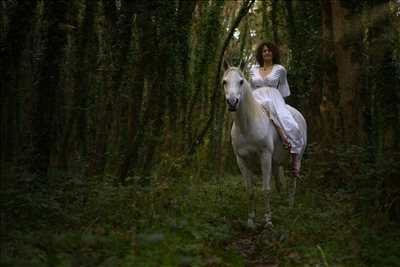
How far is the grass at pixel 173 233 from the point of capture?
15.4 ft

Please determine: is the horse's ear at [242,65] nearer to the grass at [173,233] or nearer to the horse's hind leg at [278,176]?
the grass at [173,233]

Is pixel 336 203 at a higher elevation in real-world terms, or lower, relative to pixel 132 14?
lower

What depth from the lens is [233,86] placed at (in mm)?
6965

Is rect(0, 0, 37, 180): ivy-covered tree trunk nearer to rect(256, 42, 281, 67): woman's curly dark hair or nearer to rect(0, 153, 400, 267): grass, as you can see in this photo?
rect(0, 153, 400, 267): grass

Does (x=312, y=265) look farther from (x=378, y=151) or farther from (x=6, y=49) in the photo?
(x=6, y=49)

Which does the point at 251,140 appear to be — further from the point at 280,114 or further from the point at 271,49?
the point at 271,49

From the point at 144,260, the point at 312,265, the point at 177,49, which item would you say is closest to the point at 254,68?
the point at 177,49

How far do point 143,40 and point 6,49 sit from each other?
183 inches

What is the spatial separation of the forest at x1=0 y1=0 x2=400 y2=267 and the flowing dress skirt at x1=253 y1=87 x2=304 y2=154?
37 cm

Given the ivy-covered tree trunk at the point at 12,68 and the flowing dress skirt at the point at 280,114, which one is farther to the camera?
the flowing dress skirt at the point at 280,114

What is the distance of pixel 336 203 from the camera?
7082 millimetres

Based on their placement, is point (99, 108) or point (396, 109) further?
point (99, 108)

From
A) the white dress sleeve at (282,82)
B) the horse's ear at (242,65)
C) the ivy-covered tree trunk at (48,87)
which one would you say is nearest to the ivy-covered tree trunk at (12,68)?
the ivy-covered tree trunk at (48,87)

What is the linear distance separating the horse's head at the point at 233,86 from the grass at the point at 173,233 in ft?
4.66
